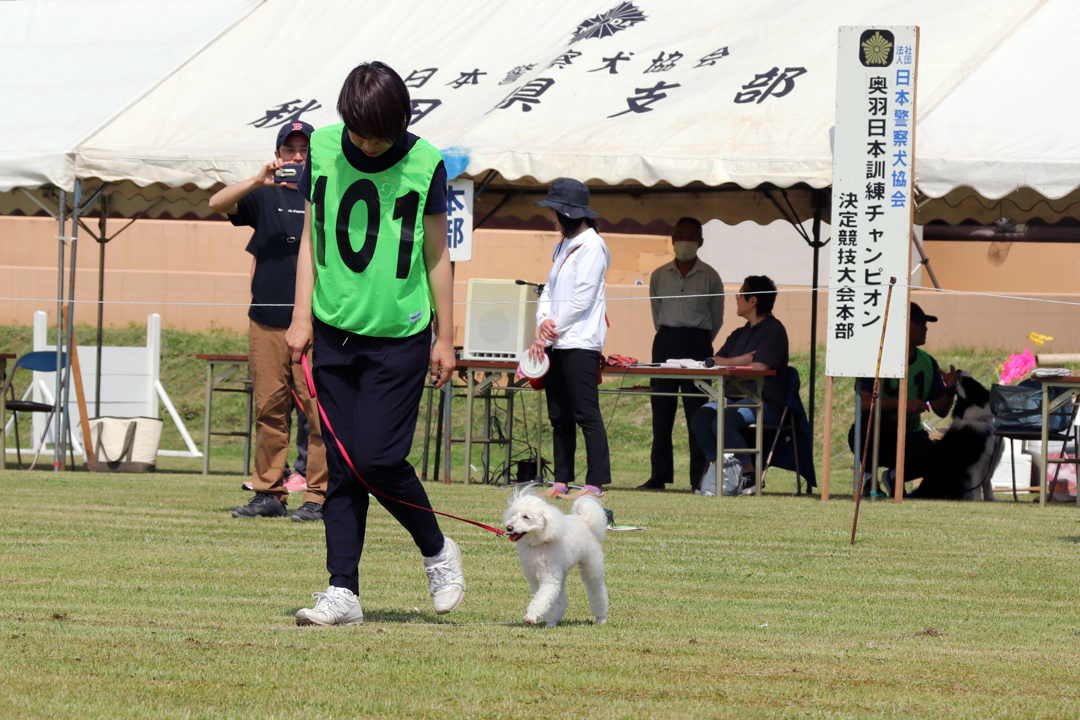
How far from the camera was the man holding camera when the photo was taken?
7.53 meters

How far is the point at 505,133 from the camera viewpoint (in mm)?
10898

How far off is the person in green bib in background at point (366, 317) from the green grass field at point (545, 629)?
1.01ft

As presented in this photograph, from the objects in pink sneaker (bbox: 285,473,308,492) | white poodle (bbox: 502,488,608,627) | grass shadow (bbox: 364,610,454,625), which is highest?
white poodle (bbox: 502,488,608,627)

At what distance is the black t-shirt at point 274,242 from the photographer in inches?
296

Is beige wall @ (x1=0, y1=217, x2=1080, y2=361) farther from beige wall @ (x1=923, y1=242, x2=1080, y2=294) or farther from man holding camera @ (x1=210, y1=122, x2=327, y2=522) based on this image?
man holding camera @ (x1=210, y1=122, x2=327, y2=522)

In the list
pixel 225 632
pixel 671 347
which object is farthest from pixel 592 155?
pixel 225 632

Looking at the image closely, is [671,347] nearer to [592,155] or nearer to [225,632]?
[592,155]

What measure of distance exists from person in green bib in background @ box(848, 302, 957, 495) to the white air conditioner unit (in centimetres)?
250

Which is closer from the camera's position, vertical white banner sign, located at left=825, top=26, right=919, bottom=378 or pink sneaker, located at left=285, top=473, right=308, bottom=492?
vertical white banner sign, located at left=825, top=26, right=919, bottom=378

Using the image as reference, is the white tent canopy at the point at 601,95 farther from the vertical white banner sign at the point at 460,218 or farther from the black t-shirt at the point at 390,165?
the black t-shirt at the point at 390,165

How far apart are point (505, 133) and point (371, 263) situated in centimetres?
663

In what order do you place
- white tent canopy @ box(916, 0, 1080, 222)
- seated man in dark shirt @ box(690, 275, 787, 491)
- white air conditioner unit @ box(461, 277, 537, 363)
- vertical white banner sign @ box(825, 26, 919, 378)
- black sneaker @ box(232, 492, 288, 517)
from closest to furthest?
1. black sneaker @ box(232, 492, 288, 517)
2. vertical white banner sign @ box(825, 26, 919, 378)
3. white tent canopy @ box(916, 0, 1080, 222)
4. white air conditioner unit @ box(461, 277, 537, 363)
5. seated man in dark shirt @ box(690, 275, 787, 491)

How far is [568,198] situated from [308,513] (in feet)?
7.41

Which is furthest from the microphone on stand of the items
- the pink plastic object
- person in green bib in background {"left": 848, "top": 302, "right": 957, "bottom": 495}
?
the pink plastic object
